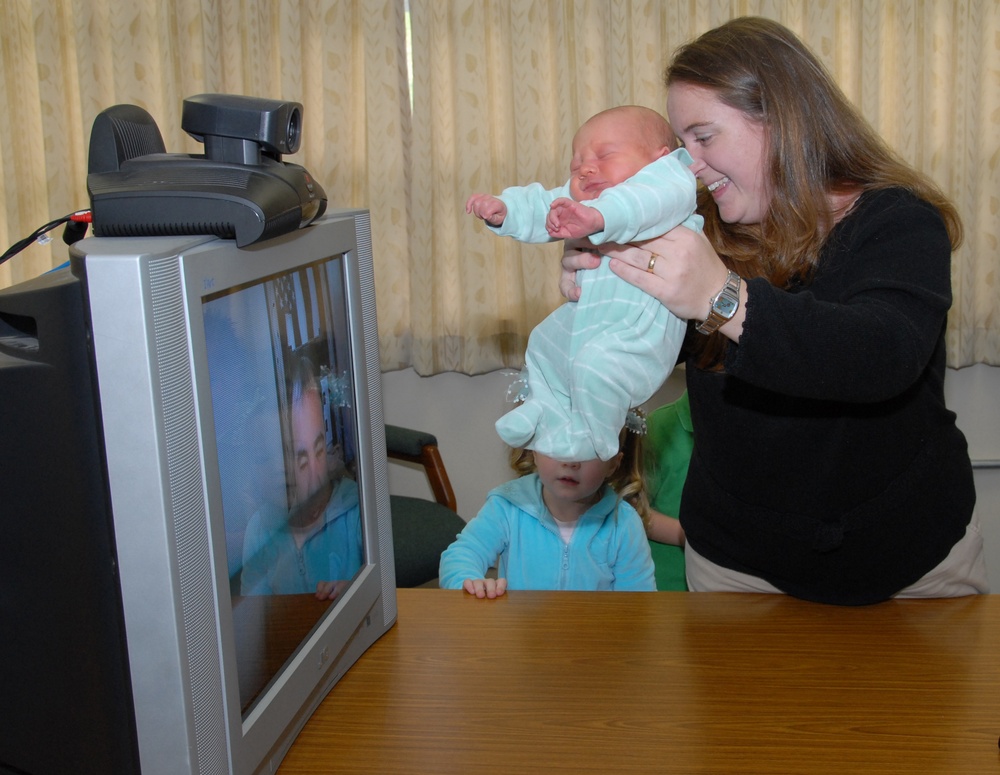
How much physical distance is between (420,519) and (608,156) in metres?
1.61

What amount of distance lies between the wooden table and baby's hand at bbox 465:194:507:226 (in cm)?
58

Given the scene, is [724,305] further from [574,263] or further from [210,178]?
[210,178]

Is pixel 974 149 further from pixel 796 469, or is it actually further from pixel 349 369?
pixel 349 369

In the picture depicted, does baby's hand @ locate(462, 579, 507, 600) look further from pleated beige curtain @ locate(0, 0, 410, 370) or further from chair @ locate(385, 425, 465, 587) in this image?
pleated beige curtain @ locate(0, 0, 410, 370)

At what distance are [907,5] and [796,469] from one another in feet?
6.79

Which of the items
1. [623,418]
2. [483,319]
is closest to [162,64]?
[483,319]

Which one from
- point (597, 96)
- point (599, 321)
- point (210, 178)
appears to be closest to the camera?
point (210, 178)

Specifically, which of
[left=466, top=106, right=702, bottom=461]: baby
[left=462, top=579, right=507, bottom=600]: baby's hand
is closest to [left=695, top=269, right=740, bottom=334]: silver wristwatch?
[left=466, top=106, right=702, bottom=461]: baby

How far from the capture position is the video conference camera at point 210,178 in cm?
90

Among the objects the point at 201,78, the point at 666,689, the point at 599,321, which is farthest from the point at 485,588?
the point at 201,78

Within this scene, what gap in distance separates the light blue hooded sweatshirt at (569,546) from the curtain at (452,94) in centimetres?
109

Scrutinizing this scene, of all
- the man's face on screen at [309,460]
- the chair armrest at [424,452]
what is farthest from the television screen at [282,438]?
the chair armrest at [424,452]

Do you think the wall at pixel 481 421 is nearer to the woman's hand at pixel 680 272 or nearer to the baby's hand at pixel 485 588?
the baby's hand at pixel 485 588

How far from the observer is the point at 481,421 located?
3260 millimetres
